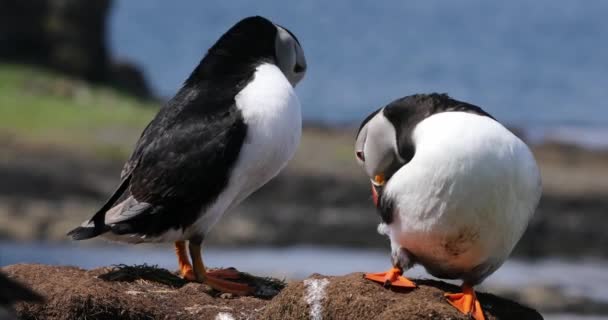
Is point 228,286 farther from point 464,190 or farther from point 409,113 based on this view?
point 464,190

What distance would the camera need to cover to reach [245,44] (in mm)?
10656

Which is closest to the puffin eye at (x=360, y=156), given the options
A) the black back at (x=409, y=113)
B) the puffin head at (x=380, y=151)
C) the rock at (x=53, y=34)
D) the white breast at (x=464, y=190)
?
the puffin head at (x=380, y=151)

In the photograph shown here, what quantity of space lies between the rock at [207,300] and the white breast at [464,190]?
346 millimetres

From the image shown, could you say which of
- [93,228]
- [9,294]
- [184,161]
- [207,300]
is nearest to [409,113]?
[184,161]

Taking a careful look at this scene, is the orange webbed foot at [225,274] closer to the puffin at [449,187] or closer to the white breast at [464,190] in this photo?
the puffin at [449,187]

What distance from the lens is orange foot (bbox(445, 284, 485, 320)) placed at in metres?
8.72

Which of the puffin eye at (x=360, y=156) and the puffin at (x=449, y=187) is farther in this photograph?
the puffin eye at (x=360, y=156)

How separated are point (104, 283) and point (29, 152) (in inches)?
848

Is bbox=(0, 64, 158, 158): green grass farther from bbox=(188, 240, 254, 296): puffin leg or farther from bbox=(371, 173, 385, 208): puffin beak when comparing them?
bbox=(371, 173, 385, 208): puffin beak

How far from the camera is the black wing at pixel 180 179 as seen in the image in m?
9.95

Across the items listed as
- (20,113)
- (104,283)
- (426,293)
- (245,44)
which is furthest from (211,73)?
(20,113)

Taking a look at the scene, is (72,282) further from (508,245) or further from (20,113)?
(20,113)

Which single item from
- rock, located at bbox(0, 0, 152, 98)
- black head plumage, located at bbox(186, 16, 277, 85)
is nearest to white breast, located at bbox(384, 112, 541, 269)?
black head plumage, located at bbox(186, 16, 277, 85)

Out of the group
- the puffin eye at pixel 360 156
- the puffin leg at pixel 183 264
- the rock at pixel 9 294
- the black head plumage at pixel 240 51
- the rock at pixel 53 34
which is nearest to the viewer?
the rock at pixel 9 294
